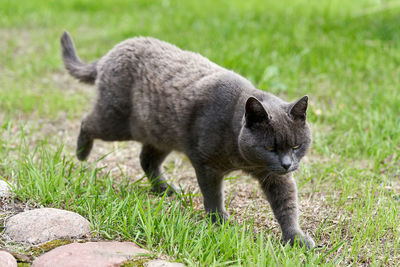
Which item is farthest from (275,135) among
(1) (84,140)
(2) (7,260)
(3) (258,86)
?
(3) (258,86)

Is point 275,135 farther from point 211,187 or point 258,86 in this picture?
point 258,86

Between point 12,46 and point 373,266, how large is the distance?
540cm

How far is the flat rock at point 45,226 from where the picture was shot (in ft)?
7.14

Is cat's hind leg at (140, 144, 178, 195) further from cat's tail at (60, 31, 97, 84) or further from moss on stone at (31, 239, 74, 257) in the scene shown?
moss on stone at (31, 239, 74, 257)

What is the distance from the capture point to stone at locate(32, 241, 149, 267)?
1.92 meters

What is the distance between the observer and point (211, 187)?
2.82 meters

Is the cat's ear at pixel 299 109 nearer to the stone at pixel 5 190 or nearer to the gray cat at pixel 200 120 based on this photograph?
the gray cat at pixel 200 120

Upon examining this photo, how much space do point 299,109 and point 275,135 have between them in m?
0.19

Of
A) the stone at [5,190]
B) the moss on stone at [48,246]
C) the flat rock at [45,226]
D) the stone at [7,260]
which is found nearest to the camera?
the stone at [7,260]

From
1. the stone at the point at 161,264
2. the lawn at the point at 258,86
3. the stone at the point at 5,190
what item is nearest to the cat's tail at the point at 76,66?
the lawn at the point at 258,86

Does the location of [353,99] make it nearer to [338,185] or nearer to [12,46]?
[338,185]

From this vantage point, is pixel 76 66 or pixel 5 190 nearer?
pixel 5 190

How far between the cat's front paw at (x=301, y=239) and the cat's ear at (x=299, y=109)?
0.61m

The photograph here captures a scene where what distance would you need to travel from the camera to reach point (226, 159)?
2.76 meters
